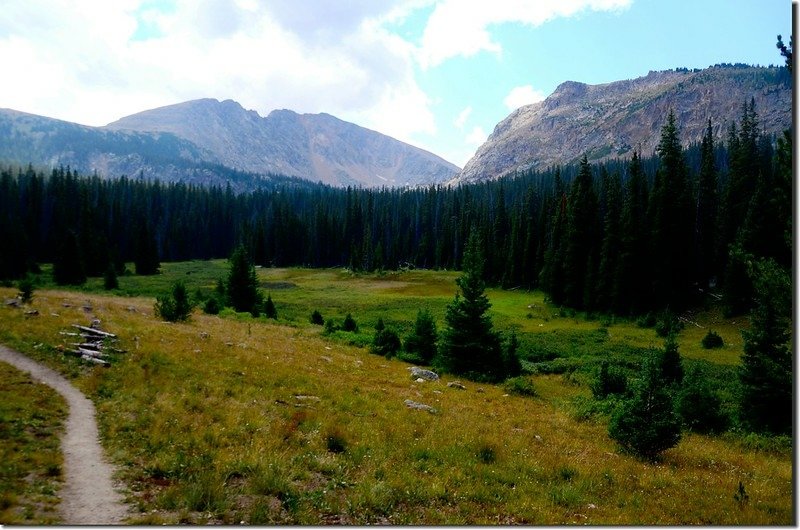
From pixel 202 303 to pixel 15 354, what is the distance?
31.3 meters

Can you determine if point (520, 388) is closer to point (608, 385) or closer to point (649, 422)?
point (608, 385)

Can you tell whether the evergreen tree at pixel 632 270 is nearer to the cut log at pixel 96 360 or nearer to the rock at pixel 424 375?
the rock at pixel 424 375

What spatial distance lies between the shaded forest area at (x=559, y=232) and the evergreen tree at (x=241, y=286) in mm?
27924

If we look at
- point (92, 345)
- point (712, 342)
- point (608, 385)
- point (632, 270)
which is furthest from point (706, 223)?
point (92, 345)

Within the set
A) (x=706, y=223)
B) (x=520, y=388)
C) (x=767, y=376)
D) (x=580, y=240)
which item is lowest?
(x=520, y=388)

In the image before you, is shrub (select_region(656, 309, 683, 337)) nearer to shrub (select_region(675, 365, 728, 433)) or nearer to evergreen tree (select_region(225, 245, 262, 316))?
shrub (select_region(675, 365, 728, 433))

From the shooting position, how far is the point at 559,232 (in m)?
Result: 72.9

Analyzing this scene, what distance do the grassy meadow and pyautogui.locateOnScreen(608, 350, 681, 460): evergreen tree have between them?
0.58 meters

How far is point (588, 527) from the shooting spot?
26.6 ft

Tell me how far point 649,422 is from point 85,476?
50.7ft

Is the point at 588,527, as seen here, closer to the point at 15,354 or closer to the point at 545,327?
the point at 15,354

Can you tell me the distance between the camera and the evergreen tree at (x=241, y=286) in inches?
1839

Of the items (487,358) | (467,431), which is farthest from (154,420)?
(487,358)

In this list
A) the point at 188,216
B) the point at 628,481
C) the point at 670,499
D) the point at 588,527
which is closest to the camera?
the point at 588,527
